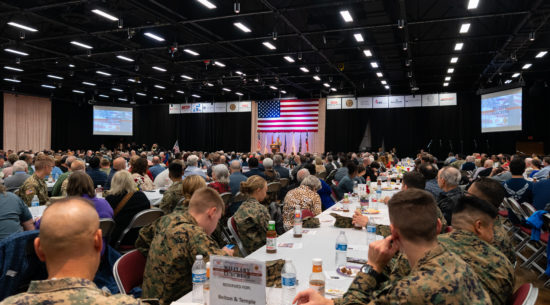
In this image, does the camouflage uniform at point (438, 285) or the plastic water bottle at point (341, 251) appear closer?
the camouflage uniform at point (438, 285)

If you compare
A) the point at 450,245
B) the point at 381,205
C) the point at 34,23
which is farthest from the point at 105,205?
the point at 34,23

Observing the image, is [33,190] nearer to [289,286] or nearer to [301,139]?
[289,286]

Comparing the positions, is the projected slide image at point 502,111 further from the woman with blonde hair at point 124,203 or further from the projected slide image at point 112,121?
the projected slide image at point 112,121

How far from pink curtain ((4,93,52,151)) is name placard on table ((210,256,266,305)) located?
24.5 m

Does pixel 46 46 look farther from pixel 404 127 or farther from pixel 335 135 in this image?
pixel 404 127

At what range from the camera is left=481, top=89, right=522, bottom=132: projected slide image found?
14870mm

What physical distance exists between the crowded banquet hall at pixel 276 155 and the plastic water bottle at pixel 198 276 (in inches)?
1.0

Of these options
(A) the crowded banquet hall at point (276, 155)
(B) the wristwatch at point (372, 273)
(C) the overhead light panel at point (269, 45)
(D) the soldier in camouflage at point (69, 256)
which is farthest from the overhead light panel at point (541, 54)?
(D) the soldier in camouflage at point (69, 256)

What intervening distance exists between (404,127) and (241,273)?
71.8 ft

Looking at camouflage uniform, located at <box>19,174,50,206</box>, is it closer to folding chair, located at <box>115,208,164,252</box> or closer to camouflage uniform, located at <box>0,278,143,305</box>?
folding chair, located at <box>115,208,164,252</box>

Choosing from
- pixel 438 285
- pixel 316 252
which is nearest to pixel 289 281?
pixel 438 285

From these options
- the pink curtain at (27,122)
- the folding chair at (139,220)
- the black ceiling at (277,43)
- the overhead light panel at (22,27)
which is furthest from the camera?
the pink curtain at (27,122)

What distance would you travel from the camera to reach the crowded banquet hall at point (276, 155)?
1.67 m

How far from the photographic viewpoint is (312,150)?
2311cm
